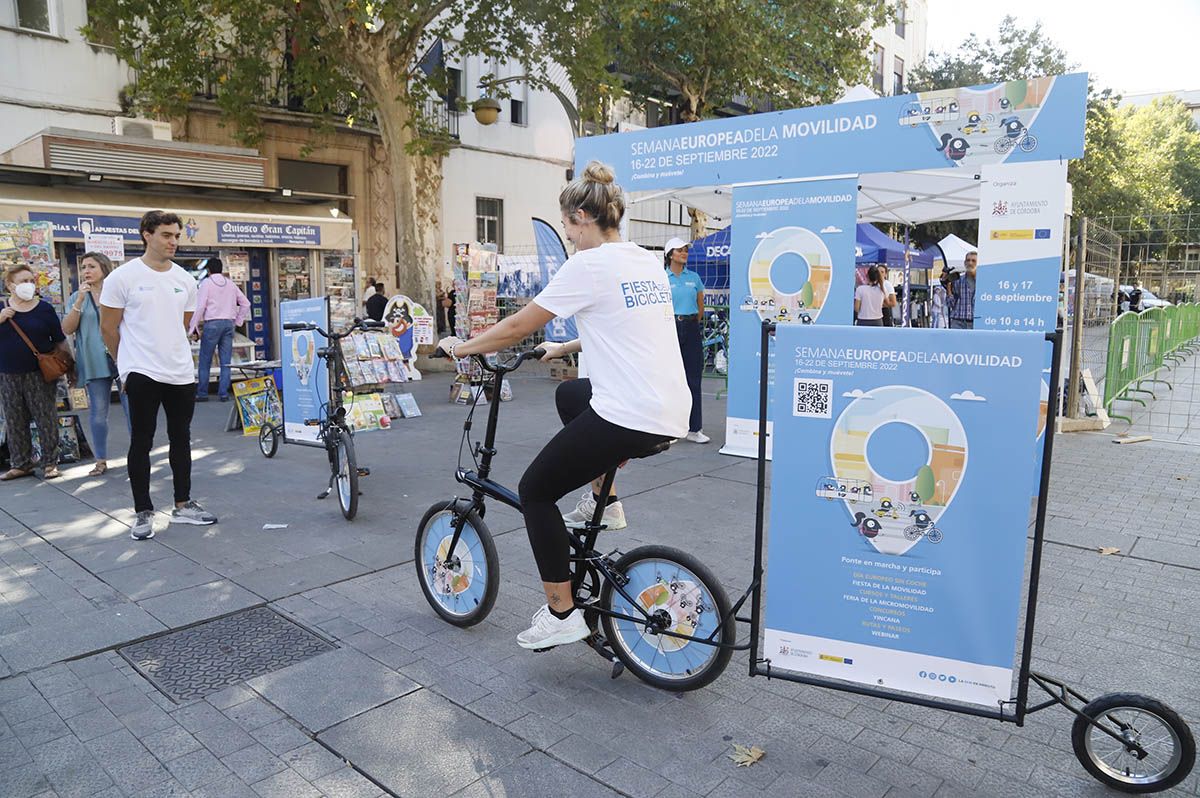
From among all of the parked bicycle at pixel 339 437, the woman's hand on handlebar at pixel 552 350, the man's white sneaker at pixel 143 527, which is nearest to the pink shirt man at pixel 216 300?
the parked bicycle at pixel 339 437

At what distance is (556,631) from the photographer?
131 inches

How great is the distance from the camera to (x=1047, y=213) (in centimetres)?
635

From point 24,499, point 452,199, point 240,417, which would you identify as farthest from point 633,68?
point 24,499

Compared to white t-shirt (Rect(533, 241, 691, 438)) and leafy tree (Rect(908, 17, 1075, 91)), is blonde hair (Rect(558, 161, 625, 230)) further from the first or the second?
leafy tree (Rect(908, 17, 1075, 91))

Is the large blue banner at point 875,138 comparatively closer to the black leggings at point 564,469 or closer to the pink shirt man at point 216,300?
the black leggings at point 564,469

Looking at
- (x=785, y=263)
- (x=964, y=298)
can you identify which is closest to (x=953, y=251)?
(x=964, y=298)

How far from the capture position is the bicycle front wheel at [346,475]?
18.8 ft

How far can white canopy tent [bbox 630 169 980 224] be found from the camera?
362 inches

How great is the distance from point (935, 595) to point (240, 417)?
27.9ft

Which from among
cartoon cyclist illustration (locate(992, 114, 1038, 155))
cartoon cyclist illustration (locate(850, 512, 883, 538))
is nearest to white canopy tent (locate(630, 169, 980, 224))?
cartoon cyclist illustration (locate(992, 114, 1038, 155))

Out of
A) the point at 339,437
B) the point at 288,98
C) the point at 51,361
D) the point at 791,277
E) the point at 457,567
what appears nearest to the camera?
the point at 457,567

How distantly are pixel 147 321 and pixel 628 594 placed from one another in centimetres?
379

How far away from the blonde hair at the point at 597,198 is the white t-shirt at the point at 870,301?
1129 centimetres

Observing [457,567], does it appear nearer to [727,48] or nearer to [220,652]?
[220,652]
